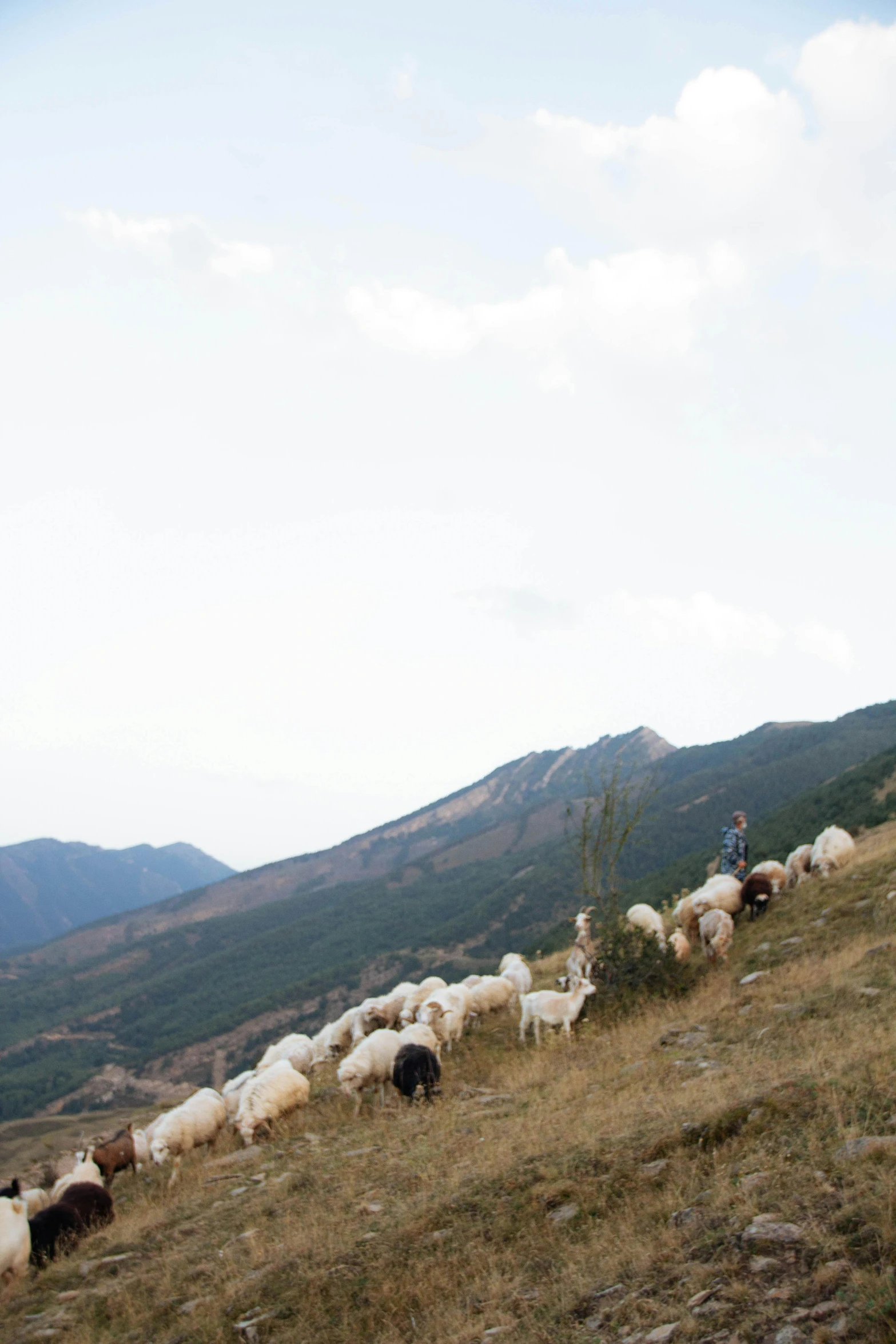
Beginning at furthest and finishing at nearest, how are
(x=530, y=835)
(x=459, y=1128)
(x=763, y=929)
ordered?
1. (x=530, y=835)
2. (x=763, y=929)
3. (x=459, y=1128)

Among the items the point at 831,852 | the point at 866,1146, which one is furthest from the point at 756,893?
the point at 866,1146

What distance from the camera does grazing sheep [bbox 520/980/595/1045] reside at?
13.2m

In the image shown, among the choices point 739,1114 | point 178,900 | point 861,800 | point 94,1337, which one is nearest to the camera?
point 739,1114

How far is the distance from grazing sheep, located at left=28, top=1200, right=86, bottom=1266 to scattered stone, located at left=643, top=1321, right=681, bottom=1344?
8.52 meters

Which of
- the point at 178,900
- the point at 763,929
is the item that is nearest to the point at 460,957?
the point at 763,929

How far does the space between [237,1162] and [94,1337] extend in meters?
4.45

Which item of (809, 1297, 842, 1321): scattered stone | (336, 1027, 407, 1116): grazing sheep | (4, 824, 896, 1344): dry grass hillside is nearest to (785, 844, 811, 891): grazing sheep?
(4, 824, 896, 1344): dry grass hillside

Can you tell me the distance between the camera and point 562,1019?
13.2 meters

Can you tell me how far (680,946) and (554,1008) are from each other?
3514mm

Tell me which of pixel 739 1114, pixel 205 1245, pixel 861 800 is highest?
pixel 739 1114

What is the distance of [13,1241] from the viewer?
362 inches

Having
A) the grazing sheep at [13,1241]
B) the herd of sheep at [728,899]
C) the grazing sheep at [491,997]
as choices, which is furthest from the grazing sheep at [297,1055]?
the grazing sheep at [13,1241]

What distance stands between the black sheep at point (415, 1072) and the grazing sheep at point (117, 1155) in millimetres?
5237

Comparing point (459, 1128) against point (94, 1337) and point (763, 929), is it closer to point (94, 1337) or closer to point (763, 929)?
point (94, 1337)
